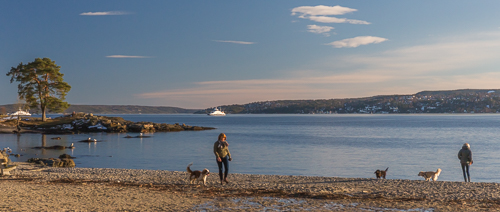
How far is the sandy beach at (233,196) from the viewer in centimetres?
1089

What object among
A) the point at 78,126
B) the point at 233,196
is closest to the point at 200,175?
the point at 233,196

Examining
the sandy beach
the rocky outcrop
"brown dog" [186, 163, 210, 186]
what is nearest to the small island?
the rocky outcrop

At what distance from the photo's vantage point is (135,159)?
33875 mm

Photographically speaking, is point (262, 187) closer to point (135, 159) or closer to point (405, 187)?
point (405, 187)

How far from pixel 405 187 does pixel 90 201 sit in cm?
1100

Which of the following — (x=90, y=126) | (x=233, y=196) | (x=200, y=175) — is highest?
(x=200, y=175)

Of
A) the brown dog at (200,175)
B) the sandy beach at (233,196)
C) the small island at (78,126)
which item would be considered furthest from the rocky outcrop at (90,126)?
the brown dog at (200,175)

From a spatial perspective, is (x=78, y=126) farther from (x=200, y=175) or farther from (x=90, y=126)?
(x=200, y=175)

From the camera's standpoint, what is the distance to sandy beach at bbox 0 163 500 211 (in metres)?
10.9

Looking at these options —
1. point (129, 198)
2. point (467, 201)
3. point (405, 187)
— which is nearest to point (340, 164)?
point (405, 187)

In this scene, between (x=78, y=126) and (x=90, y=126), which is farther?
(x=90, y=126)

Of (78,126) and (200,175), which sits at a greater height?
(200,175)

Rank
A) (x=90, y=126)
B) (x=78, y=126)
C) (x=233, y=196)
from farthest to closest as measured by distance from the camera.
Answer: (x=90, y=126), (x=78, y=126), (x=233, y=196)

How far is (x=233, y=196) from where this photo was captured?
12.8 metres
